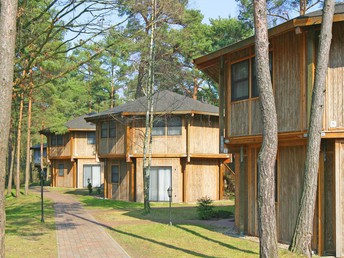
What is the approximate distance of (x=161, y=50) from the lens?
83.3 ft

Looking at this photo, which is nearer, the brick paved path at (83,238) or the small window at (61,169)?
the brick paved path at (83,238)

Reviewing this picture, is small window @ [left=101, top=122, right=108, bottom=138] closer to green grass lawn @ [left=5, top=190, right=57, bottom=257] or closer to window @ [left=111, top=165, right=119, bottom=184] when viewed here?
window @ [left=111, top=165, right=119, bottom=184]

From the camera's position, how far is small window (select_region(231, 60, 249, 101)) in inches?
569

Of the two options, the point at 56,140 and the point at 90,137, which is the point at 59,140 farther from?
the point at 90,137

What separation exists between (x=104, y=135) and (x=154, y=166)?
5.35m

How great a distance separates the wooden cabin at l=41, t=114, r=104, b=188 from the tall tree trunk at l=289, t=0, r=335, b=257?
108 feet

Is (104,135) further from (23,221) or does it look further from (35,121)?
(23,221)

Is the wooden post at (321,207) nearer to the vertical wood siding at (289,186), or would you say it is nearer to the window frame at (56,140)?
the vertical wood siding at (289,186)

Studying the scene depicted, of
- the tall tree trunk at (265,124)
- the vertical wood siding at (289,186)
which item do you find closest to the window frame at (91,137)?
the vertical wood siding at (289,186)

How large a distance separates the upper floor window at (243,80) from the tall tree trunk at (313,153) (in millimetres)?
3360

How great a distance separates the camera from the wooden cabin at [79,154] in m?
42.5

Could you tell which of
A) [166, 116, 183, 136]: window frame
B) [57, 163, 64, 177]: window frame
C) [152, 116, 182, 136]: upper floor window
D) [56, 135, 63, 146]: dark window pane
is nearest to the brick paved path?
[152, 116, 182, 136]: upper floor window

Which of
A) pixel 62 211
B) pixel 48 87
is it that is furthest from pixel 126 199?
pixel 48 87

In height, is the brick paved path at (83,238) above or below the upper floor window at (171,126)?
below
